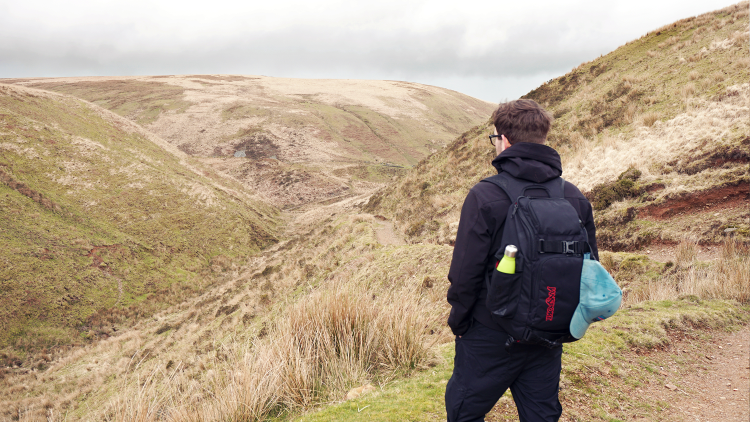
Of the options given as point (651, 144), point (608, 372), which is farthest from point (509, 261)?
point (651, 144)

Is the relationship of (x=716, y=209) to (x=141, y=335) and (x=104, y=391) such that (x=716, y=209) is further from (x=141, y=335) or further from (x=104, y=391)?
(x=141, y=335)

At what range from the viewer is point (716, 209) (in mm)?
8805

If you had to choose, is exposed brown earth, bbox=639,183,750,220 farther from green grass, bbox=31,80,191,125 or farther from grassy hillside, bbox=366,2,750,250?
green grass, bbox=31,80,191,125

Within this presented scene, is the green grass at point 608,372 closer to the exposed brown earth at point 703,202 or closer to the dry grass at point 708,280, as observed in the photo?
the dry grass at point 708,280

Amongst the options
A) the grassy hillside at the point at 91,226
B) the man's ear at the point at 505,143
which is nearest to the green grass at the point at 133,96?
the grassy hillside at the point at 91,226

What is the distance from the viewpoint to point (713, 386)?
4.45 meters

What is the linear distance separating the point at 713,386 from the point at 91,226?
3059 centimetres

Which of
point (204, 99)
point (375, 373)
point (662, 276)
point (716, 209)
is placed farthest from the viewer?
point (204, 99)

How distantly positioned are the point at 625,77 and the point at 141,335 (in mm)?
27515

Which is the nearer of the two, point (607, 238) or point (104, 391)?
point (607, 238)

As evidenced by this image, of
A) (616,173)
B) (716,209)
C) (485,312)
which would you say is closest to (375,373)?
(485,312)

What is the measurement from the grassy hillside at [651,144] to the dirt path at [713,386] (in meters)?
3.53

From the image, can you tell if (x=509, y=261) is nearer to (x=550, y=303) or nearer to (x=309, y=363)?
(x=550, y=303)

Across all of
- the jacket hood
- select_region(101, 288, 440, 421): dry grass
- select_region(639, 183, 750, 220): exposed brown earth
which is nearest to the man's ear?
Result: the jacket hood
